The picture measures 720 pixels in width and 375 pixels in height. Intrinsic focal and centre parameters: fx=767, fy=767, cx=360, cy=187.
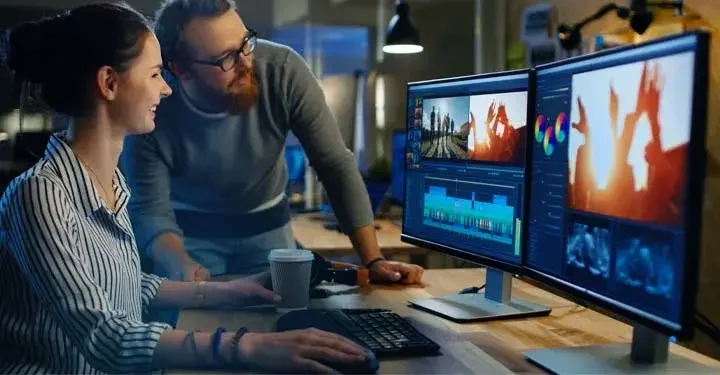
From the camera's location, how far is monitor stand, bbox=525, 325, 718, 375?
1.02 meters

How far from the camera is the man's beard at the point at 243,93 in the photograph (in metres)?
1.85

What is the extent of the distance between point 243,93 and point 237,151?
166mm

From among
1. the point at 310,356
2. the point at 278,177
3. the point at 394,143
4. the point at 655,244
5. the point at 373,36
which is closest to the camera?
the point at 655,244

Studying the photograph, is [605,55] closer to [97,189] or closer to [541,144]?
[541,144]

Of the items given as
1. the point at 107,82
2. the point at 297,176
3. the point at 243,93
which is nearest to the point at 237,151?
the point at 243,93

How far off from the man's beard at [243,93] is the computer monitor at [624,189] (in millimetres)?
849

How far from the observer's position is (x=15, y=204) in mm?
1061

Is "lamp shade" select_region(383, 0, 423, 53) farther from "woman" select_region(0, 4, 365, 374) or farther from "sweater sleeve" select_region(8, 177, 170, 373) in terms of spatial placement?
"sweater sleeve" select_region(8, 177, 170, 373)

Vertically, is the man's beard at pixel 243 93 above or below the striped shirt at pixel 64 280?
above

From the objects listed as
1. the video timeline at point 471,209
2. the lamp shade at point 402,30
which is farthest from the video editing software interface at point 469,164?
the lamp shade at point 402,30

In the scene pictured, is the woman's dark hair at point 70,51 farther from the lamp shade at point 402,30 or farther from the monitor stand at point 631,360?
the lamp shade at point 402,30

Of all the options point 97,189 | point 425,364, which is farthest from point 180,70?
point 425,364

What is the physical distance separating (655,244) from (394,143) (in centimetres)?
231

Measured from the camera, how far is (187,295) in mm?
1392
